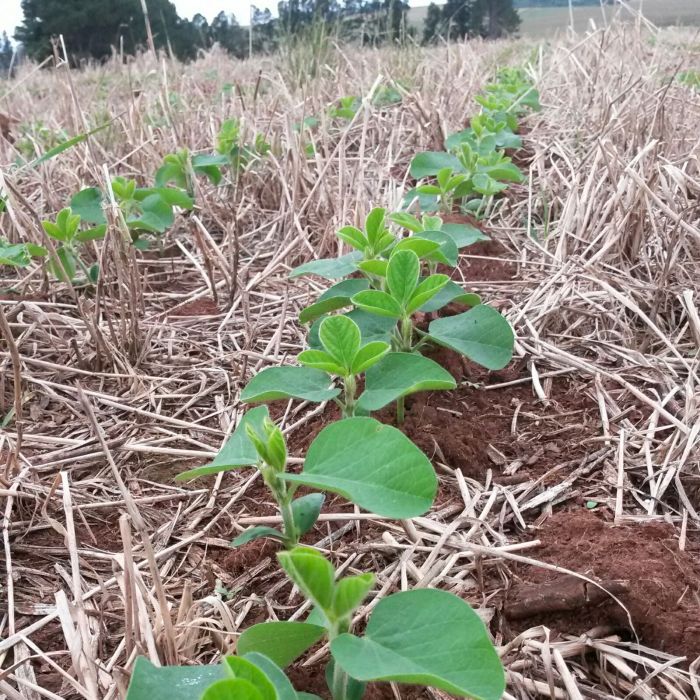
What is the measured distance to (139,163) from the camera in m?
2.65

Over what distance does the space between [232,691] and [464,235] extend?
1.16 metres

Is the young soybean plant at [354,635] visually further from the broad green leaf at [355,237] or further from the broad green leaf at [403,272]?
the broad green leaf at [355,237]

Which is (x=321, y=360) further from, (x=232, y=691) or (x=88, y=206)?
(x=88, y=206)

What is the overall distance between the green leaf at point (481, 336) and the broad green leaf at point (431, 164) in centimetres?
97

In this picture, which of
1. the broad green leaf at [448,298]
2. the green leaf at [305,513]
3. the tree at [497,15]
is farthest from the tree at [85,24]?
the green leaf at [305,513]

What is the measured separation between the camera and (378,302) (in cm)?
105

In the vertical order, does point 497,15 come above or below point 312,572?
above

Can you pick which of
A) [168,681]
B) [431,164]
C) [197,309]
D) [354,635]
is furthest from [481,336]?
[431,164]

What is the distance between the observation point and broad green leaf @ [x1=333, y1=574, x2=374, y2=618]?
1.86 feet

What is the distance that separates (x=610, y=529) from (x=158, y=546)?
63cm

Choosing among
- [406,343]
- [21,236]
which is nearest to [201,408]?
[406,343]

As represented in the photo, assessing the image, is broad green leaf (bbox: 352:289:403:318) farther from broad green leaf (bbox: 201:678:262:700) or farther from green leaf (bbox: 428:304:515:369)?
broad green leaf (bbox: 201:678:262:700)

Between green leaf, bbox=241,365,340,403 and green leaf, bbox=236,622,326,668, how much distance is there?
1.13 ft

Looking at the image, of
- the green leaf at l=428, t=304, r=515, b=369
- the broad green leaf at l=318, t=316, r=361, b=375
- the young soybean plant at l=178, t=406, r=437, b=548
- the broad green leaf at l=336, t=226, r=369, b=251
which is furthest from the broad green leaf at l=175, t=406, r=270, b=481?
the broad green leaf at l=336, t=226, r=369, b=251
